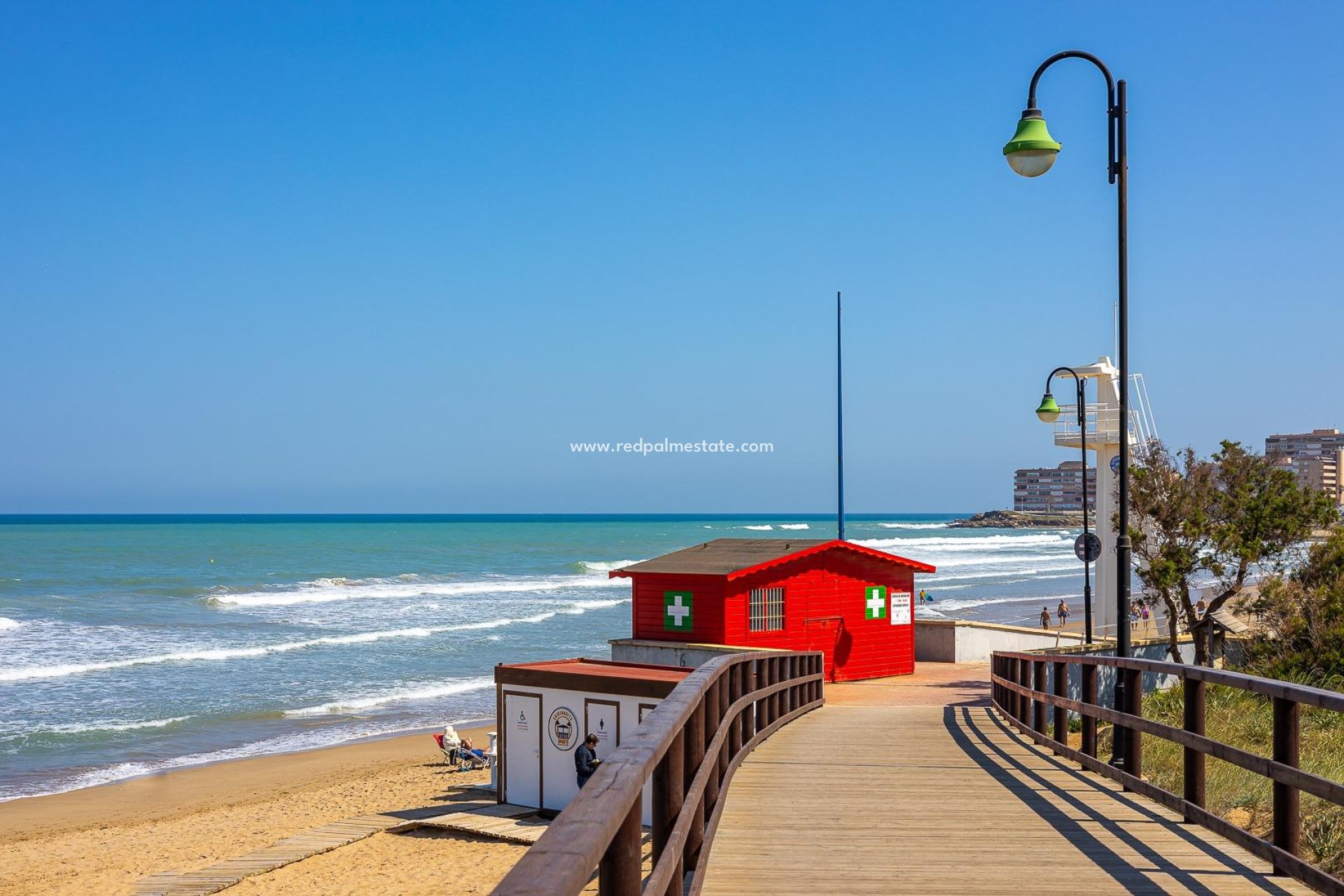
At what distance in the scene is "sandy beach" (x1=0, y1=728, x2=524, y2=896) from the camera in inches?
605

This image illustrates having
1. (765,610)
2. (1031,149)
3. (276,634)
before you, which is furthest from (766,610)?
(276,634)

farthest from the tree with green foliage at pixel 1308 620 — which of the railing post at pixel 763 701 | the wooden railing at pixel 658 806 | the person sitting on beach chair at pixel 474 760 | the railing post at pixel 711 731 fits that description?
the person sitting on beach chair at pixel 474 760

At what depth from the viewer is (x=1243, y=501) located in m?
20.8

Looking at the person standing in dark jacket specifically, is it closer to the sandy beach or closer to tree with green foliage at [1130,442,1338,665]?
the sandy beach

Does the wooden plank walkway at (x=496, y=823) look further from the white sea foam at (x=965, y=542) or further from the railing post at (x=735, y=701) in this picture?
the white sea foam at (x=965, y=542)

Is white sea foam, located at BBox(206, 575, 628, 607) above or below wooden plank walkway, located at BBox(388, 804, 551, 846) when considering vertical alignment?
below

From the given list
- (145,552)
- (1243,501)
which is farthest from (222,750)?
(145,552)

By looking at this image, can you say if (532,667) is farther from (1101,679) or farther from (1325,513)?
(1325,513)

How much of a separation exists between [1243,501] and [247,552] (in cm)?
9888

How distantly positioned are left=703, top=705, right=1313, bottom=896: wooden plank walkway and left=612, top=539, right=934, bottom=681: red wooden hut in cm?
1396

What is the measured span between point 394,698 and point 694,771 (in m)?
28.0

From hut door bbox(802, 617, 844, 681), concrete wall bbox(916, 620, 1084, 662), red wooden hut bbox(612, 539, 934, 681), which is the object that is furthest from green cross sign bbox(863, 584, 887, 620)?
concrete wall bbox(916, 620, 1084, 662)

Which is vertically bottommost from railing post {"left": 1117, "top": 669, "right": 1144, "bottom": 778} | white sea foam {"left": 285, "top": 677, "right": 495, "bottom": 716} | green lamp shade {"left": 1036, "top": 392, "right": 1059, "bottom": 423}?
white sea foam {"left": 285, "top": 677, "right": 495, "bottom": 716}

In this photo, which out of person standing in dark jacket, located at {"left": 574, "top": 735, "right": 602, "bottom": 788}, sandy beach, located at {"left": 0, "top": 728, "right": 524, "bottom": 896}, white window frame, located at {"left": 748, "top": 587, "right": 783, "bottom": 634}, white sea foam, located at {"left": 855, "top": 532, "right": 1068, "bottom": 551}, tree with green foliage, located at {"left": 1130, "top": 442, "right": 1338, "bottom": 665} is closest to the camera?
person standing in dark jacket, located at {"left": 574, "top": 735, "right": 602, "bottom": 788}
